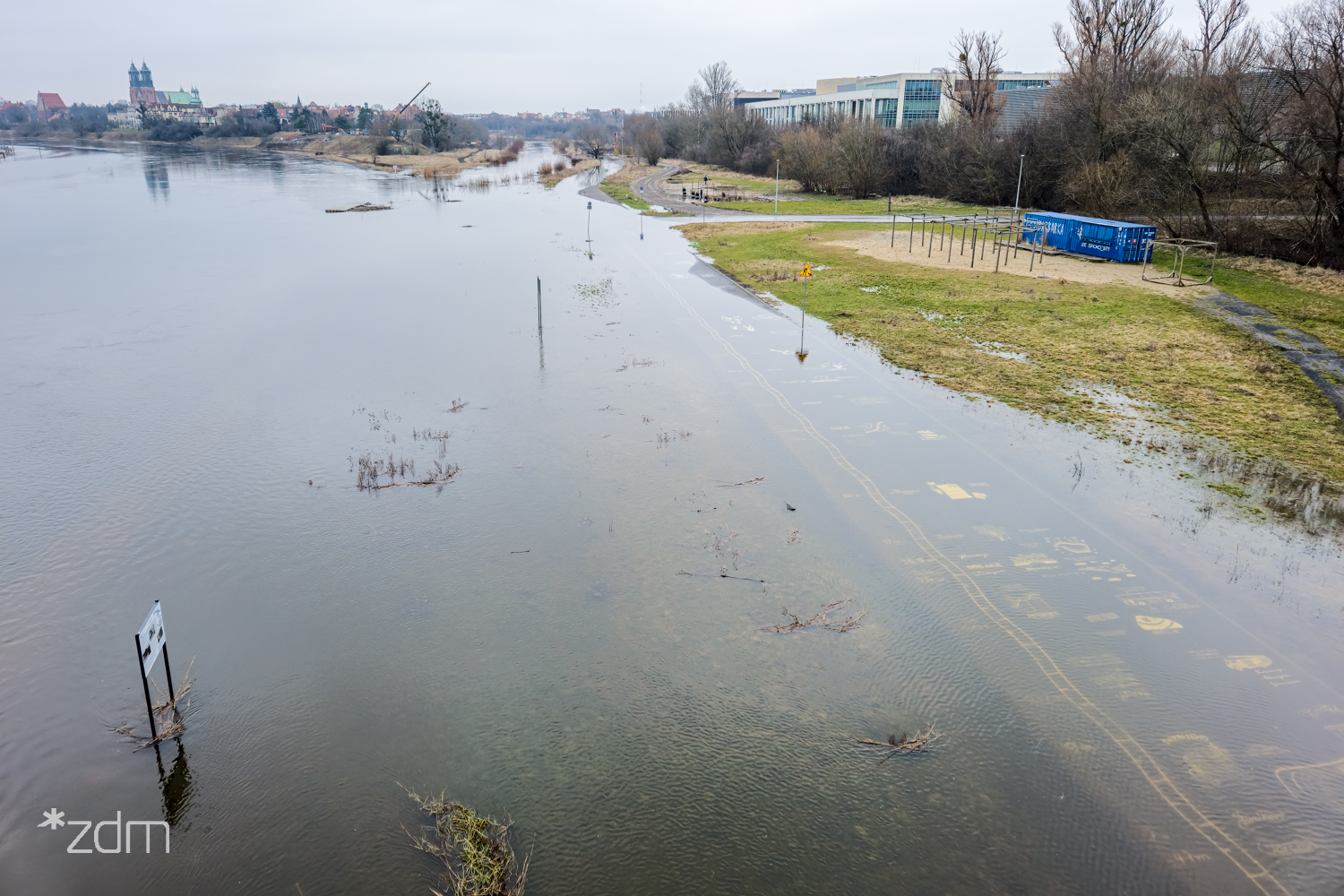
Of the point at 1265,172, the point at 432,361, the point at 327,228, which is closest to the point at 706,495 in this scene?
the point at 432,361

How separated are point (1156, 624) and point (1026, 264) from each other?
102 feet

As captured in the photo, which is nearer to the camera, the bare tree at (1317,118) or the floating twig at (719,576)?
the floating twig at (719,576)

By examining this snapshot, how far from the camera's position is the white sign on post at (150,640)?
8758 mm

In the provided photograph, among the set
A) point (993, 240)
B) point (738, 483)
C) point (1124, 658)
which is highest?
point (993, 240)

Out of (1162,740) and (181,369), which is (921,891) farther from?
(181,369)

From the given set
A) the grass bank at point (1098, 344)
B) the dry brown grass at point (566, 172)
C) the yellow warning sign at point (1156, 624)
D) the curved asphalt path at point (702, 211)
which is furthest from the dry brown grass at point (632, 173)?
the yellow warning sign at point (1156, 624)

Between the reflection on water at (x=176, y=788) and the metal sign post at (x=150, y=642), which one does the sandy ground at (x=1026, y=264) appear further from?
the reflection on water at (x=176, y=788)

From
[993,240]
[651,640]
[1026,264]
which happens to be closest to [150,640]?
[651,640]

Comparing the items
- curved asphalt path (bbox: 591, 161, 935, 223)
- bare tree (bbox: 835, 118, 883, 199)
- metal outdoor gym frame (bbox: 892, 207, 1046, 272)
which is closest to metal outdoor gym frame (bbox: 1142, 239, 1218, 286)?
metal outdoor gym frame (bbox: 892, 207, 1046, 272)

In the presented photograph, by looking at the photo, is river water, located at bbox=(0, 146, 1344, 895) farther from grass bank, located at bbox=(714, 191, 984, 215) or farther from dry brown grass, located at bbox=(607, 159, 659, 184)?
dry brown grass, located at bbox=(607, 159, 659, 184)

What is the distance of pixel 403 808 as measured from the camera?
8.96 m

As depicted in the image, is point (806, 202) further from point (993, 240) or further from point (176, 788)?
point (176, 788)

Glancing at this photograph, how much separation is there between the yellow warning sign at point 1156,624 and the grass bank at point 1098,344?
23.5ft

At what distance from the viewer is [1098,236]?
131 feet
